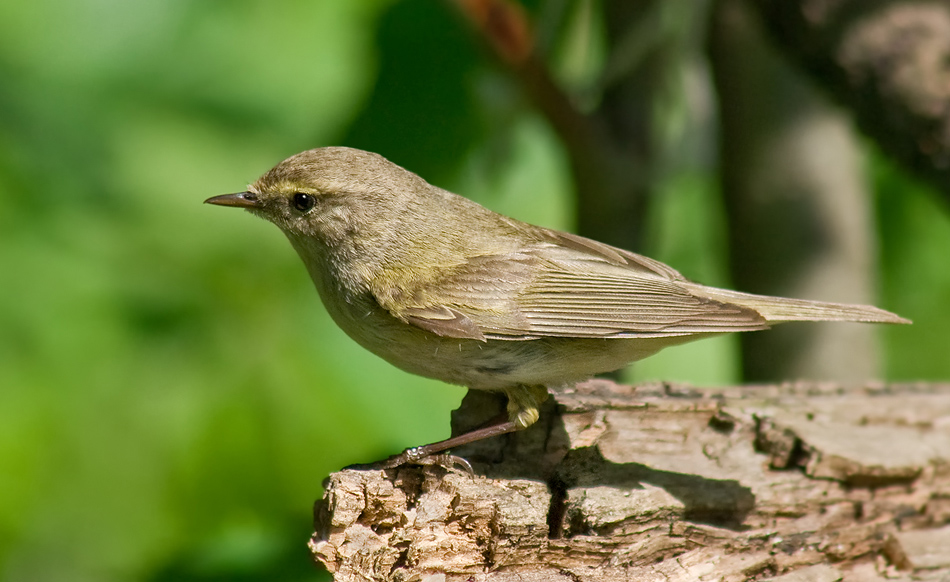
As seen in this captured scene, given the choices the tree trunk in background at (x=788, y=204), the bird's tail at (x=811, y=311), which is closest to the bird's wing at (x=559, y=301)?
the bird's tail at (x=811, y=311)

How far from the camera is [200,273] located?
4.43m

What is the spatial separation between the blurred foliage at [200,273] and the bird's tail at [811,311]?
132 cm

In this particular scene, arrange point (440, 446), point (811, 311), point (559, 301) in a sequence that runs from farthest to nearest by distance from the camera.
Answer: point (559, 301) → point (811, 311) → point (440, 446)

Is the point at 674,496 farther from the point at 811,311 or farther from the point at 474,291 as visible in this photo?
the point at 474,291

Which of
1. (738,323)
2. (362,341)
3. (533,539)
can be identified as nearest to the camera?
(533,539)

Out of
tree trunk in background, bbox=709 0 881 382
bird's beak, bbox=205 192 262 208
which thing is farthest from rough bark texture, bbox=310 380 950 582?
bird's beak, bbox=205 192 262 208

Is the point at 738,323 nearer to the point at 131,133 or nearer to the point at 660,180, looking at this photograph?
the point at 660,180

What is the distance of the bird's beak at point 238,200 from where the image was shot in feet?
12.5

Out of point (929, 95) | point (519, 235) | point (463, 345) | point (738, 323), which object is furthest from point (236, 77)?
point (929, 95)

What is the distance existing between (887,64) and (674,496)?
2.03 metres

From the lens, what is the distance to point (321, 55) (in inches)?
182

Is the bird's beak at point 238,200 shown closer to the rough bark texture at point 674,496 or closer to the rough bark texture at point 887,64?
the rough bark texture at point 674,496

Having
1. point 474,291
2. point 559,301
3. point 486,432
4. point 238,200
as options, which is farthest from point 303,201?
point 486,432

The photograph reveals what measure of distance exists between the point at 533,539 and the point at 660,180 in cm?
220
